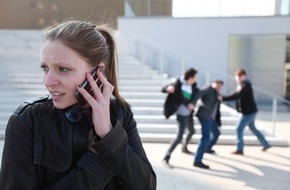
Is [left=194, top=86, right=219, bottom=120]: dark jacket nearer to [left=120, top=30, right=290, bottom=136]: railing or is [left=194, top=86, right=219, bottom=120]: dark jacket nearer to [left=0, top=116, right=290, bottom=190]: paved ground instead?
[left=0, top=116, right=290, bottom=190]: paved ground

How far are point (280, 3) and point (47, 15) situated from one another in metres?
11.2

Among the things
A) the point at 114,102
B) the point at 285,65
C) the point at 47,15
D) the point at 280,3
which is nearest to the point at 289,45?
the point at 285,65

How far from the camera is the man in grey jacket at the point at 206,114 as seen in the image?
216 inches

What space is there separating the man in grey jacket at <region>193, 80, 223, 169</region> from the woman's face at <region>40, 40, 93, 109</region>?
179 inches

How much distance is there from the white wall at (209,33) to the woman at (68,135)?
41.2 feet

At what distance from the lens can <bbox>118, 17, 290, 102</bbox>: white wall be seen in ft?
44.0

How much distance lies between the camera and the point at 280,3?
539 inches

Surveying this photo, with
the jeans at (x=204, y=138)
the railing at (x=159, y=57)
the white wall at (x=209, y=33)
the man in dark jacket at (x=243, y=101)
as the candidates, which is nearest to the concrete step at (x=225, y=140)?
the man in dark jacket at (x=243, y=101)

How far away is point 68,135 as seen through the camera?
1122 millimetres

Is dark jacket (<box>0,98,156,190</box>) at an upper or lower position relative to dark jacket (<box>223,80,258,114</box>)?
upper

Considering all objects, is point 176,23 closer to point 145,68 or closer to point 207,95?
point 145,68

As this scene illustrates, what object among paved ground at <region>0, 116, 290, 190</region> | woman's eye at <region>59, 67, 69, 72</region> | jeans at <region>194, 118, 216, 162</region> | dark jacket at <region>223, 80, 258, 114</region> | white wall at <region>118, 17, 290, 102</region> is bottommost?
paved ground at <region>0, 116, 290, 190</region>

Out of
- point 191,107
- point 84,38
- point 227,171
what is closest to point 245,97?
point 191,107

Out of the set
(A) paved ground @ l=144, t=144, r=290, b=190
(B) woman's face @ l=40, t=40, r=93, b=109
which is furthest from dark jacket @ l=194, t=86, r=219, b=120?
(B) woman's face @ l=40, t=40, r=93, b=109
